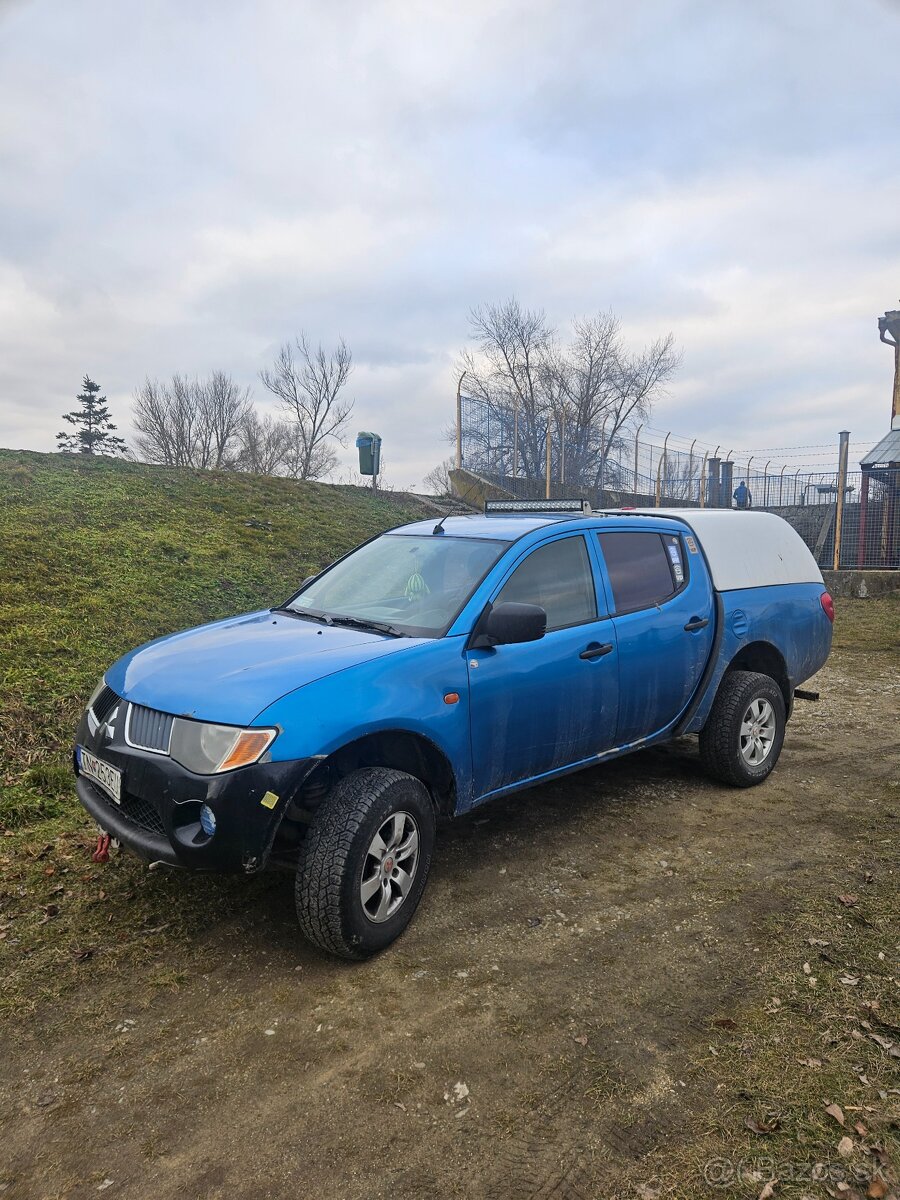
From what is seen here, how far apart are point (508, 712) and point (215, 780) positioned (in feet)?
4.60

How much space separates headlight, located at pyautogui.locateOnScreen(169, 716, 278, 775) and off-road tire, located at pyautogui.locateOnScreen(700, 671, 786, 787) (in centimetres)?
316

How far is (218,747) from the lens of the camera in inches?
115

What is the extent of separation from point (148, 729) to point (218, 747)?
412mm

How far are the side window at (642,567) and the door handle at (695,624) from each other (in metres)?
0.21

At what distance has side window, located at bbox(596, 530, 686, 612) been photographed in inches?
177

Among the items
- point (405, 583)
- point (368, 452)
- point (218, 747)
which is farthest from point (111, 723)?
point (368, 452)

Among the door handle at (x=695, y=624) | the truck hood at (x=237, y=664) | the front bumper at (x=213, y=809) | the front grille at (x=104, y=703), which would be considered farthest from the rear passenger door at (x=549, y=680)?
the front grille at (x=104, y=703)

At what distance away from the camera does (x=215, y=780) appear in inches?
113

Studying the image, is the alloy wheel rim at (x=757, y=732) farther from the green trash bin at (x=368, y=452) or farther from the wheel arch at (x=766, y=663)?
the green trash bin at (x=368, y=452)

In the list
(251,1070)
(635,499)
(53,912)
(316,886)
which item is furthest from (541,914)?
(635,499)

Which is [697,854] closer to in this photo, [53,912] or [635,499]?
[53,912]

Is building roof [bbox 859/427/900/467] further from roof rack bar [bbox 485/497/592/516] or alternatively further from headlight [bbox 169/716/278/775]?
headlight [bbox 169/716/278/775]

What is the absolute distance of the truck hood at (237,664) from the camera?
9.91ft

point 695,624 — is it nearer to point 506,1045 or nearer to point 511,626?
point 511,626
